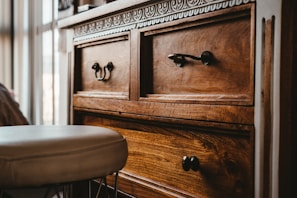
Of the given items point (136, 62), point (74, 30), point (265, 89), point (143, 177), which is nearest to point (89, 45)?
point (74, 30)

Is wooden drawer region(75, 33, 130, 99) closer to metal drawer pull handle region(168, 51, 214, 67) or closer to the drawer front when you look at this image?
the drawer front

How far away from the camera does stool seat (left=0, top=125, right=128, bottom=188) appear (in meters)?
0.54

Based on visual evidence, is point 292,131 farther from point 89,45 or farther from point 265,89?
point 89,45

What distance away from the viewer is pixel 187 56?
73cm

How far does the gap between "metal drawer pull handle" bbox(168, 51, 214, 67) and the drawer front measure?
0.12m

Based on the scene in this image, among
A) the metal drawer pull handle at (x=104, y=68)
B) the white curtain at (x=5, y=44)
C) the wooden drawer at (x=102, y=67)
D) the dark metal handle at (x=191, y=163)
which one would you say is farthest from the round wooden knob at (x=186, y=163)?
the white curtain at (x=5, y=44)

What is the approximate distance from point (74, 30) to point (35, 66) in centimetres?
106

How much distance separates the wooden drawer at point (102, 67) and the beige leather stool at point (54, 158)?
1.05 feet

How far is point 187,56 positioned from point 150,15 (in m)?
0.16

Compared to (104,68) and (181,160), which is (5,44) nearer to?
(104,68)

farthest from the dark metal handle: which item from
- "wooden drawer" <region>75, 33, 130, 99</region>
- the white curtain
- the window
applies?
the white curtain


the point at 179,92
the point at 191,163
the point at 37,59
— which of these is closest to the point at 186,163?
the point at 191,163

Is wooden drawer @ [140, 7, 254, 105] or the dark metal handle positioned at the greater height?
wooden drawer @ [140, 7, 254, 105]

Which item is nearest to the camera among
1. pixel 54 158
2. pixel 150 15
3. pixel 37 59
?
pixel 54 158
